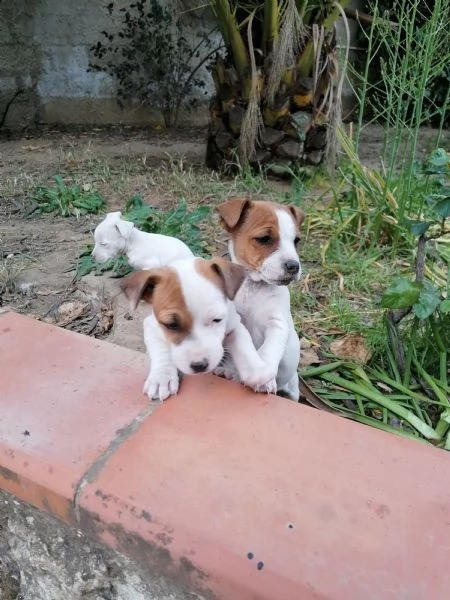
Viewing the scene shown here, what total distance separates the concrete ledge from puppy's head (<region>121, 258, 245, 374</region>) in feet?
0.49

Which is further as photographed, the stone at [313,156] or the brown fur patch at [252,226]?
the stone at [313,156]

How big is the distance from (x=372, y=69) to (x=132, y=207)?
6.07 m

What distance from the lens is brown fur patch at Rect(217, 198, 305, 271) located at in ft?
6.00

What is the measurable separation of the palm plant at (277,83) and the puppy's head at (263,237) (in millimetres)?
2620

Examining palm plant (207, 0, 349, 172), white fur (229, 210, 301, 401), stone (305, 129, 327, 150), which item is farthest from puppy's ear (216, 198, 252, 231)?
stone (305, 129, 327, 150)

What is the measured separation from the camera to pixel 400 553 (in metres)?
1.06

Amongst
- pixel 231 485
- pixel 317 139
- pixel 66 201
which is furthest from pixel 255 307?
pixel 317 139

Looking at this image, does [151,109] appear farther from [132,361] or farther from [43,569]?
[43,569]

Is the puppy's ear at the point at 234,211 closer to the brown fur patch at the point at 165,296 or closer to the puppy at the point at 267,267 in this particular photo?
the puppy at the point at 267,267

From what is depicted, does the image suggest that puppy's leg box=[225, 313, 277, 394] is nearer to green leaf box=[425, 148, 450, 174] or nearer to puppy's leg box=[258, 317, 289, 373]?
puppy's leg box=[258, 317, 289, 373]

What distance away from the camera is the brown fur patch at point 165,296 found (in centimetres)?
144

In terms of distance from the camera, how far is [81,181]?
4492mm

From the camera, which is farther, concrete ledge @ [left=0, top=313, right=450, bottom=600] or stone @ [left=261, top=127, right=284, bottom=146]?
stone @ [left=261, top=127, right=284, bottom=146]

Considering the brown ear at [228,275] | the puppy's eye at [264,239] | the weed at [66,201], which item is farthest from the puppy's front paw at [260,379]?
the weed at [66,201]
